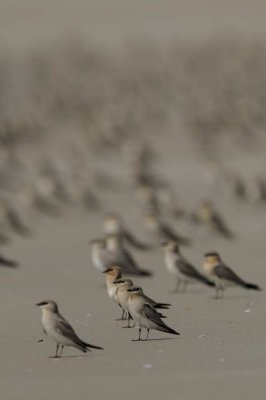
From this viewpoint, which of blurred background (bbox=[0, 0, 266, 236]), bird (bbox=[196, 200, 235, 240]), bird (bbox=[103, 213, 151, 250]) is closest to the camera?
bird (bbox=[103, 213, 151, 250])

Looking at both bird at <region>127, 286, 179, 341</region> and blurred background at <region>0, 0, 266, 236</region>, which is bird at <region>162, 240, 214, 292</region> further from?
blurred background at <region>0, 0, 266, 236</region>

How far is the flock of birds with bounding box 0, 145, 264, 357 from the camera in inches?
422

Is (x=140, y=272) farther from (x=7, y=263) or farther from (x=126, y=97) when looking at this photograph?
(x=126, y=97)

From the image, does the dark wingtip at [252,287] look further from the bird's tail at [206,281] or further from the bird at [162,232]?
the bird at [162,232]

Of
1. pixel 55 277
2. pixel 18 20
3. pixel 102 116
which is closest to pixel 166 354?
pixel 55 277

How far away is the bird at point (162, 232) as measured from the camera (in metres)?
18.4

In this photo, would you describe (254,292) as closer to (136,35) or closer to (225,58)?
(225,58)

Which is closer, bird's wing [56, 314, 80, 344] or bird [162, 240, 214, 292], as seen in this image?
bird's wing [56, 314, 80, 344]

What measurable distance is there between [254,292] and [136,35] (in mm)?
41768

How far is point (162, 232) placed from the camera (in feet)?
61.5

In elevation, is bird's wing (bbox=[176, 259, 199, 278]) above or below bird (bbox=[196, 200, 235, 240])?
below

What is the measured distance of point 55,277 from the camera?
15469 millimetres

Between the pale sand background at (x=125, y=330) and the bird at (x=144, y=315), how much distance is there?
12 centimetres

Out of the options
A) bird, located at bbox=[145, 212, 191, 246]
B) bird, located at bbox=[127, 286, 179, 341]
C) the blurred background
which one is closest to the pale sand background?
bird, located at bbox=[127, 286, 179, 341]
